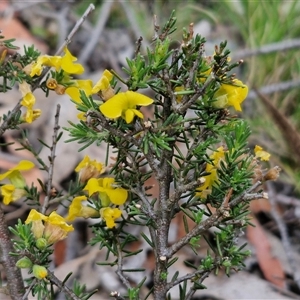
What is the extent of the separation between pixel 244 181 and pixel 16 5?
2626 millimetres

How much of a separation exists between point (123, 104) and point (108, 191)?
0.23 meters

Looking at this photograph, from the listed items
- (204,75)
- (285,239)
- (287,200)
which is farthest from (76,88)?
(287,200)

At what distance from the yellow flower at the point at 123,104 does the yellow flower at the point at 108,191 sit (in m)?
0.21

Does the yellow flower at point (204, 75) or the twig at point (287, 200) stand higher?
the yellow flower at point (204, 75)

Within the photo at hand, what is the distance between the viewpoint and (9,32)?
10.4 ft

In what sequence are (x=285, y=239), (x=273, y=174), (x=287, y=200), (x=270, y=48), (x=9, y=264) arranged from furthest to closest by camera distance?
(x=270, y=48), (x=287, y=200), (x=285, y=239), (x=9, y=264), (x=273, y=174)

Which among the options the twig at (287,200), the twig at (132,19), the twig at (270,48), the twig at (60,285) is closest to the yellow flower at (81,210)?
the twig at (60,285)

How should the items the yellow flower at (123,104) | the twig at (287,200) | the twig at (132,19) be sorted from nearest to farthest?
the yellow flower at (123,104)
the twig at (287,200)
the twig at (132,19)

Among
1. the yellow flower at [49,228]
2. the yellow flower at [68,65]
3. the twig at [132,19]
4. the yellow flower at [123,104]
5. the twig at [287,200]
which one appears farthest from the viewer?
the twig at [132,19]

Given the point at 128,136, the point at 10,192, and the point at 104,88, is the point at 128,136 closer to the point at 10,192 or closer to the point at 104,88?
the point at 104,88

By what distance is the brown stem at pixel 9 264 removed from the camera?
44.5 inches

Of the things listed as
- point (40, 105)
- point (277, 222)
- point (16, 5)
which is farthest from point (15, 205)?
point (16, 5)

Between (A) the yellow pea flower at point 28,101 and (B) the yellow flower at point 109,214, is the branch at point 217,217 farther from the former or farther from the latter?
(A) the yellow pea flower at point 28,101

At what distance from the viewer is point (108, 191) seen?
3.54 feet
